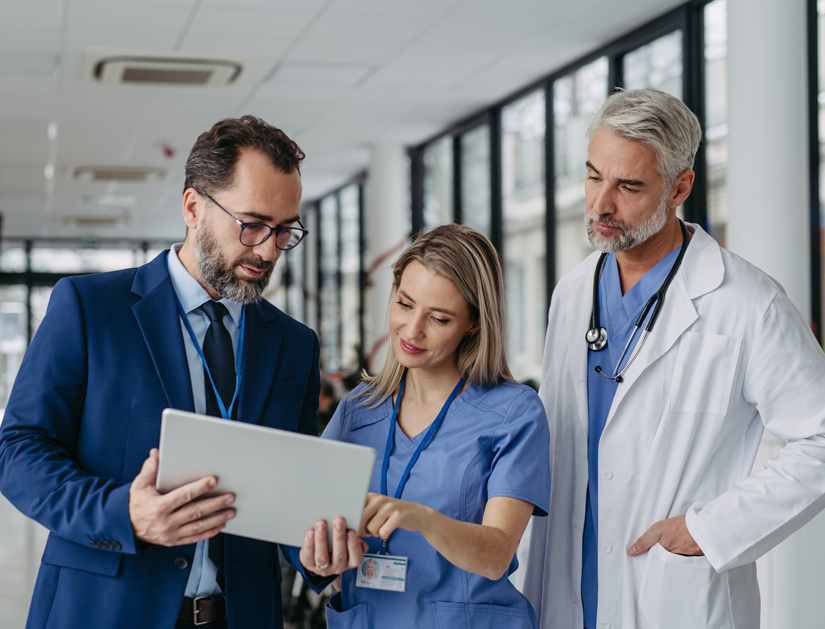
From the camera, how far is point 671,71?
470 centimetres

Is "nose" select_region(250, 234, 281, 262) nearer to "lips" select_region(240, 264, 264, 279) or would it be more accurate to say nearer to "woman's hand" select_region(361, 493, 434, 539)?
"lips" select_region(240, 264, 264, 279)

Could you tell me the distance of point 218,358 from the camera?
1624mm

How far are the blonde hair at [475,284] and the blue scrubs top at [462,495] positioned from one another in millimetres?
76

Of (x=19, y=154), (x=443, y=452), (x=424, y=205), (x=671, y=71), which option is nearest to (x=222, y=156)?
(x=443, y=452)

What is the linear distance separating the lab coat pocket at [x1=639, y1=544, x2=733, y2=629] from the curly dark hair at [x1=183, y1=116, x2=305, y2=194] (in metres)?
1.13

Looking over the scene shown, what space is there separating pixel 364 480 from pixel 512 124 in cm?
568

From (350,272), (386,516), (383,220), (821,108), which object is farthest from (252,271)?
(350,272)

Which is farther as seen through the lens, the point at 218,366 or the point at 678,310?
the point at 678,310

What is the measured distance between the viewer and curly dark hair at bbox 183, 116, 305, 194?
161 cm

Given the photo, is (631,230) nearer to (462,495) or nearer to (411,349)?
(411,349)

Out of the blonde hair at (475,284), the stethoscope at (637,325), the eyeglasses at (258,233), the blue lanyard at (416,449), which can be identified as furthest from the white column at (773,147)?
the eyeglasses at (258,233)

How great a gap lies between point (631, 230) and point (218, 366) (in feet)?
3.12

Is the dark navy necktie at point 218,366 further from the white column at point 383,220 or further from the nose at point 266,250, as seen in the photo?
the white column at point 383,220

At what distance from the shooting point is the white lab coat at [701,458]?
1.71 m
